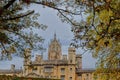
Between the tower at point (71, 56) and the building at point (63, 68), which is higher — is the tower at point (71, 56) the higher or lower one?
the higher one

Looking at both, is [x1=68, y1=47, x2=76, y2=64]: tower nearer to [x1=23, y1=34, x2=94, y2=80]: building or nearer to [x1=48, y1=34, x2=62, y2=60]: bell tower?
[x1=23, y1=34, x2=94, y2=80]: building

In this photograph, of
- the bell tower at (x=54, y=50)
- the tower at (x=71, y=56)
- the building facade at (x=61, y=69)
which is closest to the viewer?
the tower at (x=71, y=56)

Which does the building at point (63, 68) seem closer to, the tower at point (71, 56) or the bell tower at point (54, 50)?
the tower at point (71, 56)

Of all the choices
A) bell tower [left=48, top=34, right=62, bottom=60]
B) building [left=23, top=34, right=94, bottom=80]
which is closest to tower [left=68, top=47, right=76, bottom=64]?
building [left=23, top=34, right=94, bottom=80]

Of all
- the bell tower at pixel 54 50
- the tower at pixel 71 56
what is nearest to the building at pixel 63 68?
the tower at pixel 71 56

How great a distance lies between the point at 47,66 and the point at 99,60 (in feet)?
263

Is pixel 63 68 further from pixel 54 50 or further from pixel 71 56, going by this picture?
pixel 54 50

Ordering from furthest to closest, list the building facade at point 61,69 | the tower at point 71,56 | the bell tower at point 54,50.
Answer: the bell tower at point 54,50
the building facade at point 61,69
the tower at point 71,56

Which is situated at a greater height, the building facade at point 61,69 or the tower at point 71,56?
the tower at point 71,56

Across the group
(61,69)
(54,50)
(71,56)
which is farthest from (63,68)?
(54,50)

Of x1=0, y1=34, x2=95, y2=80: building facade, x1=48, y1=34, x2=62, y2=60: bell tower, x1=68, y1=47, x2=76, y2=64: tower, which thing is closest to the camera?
x1=68, y1=47, x2=76, y2=64: tower

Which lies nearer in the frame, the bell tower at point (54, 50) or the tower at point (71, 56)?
the tower at point (71, 56)

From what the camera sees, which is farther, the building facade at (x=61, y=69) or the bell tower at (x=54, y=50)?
the bell tower at (x=54, y=50)

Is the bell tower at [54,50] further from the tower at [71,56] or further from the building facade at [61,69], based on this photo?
the tower at [71,56]
